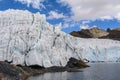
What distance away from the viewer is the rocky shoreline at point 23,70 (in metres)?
31.7

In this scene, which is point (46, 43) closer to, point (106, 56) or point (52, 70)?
point (52, 70)

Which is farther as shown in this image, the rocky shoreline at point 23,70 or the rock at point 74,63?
the rock at point 74,63

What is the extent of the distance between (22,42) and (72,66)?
17180 millimetres

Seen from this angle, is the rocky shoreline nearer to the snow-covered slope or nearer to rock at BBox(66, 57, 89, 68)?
Result: rock at BBox(66, 57, 89, 68)

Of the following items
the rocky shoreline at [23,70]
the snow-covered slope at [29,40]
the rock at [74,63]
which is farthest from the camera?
the rock at [74,63]

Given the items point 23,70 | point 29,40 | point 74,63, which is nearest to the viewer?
point 23,70

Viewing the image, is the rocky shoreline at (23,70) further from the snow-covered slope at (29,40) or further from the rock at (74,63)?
the snow-covered slope at (29,40)

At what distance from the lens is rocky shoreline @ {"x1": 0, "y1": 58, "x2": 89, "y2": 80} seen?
3171 cm

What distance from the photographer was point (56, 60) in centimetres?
4978

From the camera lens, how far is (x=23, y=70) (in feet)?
134

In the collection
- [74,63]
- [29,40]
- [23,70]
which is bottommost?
[23,70]

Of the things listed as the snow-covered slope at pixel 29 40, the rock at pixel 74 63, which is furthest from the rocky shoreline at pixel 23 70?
the snow-covered slope at pixel 29 40

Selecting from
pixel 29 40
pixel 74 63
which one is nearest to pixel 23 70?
pixel 29 40

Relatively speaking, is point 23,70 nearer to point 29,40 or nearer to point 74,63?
point 29,40
